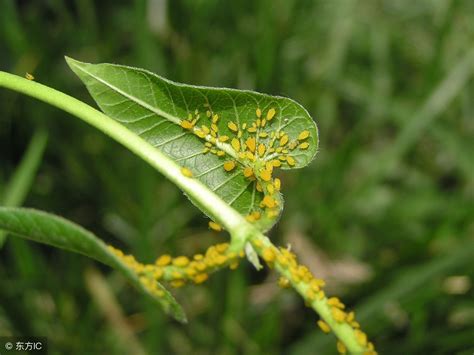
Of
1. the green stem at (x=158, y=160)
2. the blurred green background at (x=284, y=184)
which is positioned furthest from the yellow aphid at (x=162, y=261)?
the blurred green background at (x=284, y=184)

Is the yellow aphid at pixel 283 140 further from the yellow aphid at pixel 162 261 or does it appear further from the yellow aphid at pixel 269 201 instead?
the yellow aphid at pixel 162 261

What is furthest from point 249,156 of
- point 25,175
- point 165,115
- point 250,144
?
point 25,175

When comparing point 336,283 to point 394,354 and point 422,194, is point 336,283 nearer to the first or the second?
point 394,354

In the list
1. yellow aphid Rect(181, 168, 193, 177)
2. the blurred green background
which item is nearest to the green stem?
yellow aphid Rect(181, 168, 193, 177)

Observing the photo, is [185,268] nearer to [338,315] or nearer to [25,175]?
[338,315]

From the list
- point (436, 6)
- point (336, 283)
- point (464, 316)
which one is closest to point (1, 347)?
point (336, 283)

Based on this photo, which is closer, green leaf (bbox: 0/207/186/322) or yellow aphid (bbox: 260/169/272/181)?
green leaf (bbox: 0/207/186/322)

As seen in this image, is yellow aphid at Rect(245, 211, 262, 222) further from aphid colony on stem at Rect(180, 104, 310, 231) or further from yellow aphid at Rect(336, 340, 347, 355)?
yellow aphid at Rect(336, 340, 347, 355)
